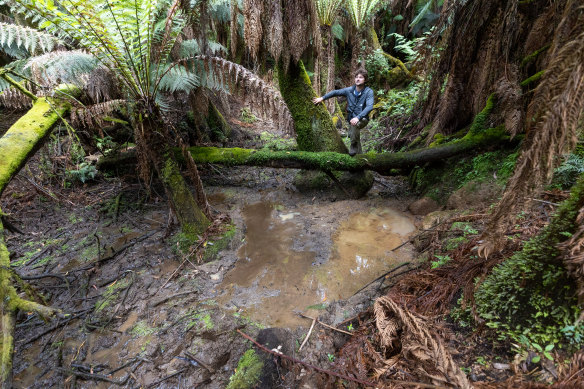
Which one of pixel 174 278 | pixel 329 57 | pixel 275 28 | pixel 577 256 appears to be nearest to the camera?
pixel 577 256

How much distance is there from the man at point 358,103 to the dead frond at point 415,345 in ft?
10.2

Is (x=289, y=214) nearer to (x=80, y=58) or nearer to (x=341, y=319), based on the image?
(x=341, y=319)

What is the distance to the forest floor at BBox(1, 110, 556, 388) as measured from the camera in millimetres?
2064

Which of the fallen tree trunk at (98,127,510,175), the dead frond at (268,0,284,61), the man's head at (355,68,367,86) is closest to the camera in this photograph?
the dead frond at (268,0,284,61)

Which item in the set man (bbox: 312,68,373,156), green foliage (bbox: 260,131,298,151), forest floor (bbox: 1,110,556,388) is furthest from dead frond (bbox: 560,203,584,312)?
green foliage (bbox: 260,131,298,151)

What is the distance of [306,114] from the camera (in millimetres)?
4926

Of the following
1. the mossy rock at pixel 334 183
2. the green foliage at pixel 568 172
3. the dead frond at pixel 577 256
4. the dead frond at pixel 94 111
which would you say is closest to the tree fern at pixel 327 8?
the mossy rock at pixel 334 183

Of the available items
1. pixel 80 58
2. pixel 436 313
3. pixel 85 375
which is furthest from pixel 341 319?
pixel 80 58

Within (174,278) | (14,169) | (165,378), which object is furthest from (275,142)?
(165,378)

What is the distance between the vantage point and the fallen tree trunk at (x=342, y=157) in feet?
12.8

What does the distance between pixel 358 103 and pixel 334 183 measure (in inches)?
58.3

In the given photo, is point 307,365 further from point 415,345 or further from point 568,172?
point 568,172

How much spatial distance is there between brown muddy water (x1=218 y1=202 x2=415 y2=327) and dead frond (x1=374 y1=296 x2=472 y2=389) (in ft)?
2.47

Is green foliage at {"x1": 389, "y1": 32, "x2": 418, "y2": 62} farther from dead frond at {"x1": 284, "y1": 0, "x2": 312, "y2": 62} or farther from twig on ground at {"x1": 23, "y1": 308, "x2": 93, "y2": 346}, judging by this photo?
twig on ground at {"x1": 23, "y1": 308, "x2": 93, "y2": 346}
